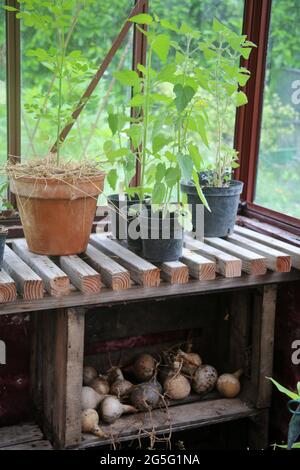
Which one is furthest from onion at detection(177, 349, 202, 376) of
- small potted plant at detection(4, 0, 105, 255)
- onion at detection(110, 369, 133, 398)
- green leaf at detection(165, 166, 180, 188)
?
green leaf at detection(165, 166, 180, 188)

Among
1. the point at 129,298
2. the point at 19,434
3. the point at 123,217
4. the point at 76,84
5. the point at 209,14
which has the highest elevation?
the point at 209,14

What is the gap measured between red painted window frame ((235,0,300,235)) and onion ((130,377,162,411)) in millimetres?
837

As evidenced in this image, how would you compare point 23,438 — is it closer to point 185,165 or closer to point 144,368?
point 144,368

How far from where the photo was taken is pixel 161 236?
2250mm

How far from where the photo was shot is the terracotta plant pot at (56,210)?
215cm

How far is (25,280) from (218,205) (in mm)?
856

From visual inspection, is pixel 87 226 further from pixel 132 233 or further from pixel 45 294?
pixel 45 294

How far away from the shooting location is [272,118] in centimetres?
279

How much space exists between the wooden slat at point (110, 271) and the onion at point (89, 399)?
1.65ft

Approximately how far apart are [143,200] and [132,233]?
137 millimetres

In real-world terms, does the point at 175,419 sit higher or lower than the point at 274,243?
lower

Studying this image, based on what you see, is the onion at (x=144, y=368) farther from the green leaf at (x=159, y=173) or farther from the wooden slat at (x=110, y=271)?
the green leaf at (x=159, y=173)

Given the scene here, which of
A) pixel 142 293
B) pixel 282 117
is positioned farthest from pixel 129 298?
pixel 282 117

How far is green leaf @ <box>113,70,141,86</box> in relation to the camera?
2226 mm
